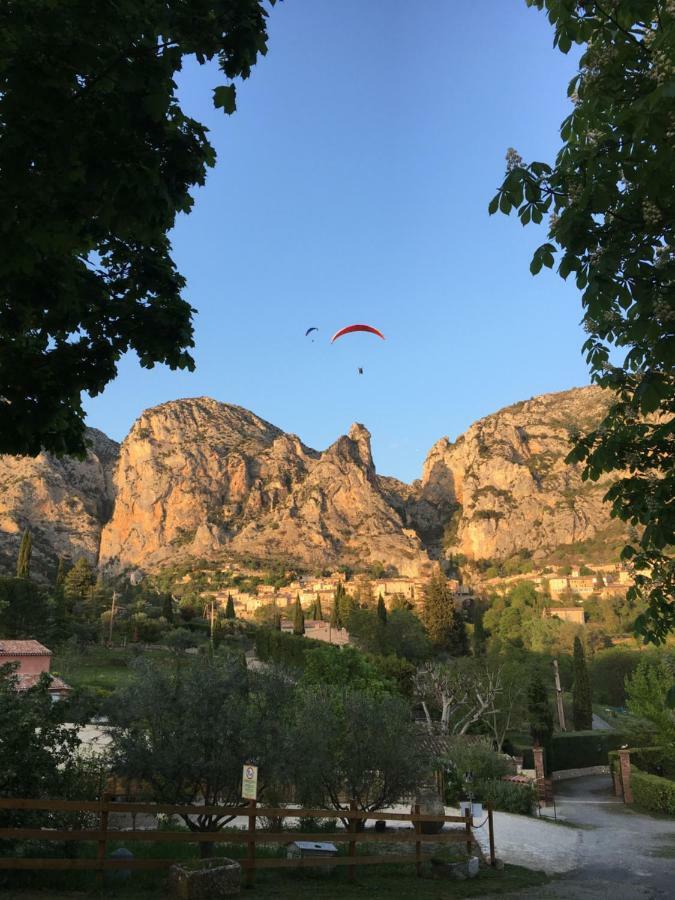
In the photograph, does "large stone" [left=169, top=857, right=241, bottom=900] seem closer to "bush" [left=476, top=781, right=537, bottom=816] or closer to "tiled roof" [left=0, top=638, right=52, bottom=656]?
"bush" [left=476, top=781, right=537, bottom=816]

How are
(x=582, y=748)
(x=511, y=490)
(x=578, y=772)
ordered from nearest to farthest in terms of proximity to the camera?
(x=578, y=772) → (x=582, y=748) → (x=511, y=490)

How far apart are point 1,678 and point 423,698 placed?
3657 centimetres

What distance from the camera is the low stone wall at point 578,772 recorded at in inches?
1711

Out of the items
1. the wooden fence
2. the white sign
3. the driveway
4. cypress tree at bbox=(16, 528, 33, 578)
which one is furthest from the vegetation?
cypress tree at bbox=(16, 528, 33, 578)

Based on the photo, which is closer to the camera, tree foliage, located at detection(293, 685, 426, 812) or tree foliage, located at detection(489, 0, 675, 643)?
tree foliage, located at detection(489, 0, 675, 643)

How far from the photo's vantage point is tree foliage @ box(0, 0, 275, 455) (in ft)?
12.7

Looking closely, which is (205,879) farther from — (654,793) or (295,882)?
(654,793)

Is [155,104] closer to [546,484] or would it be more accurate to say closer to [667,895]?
[667,895]

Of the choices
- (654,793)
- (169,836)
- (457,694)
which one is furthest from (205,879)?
(457,694)

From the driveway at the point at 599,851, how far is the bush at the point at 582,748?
45.2 ft

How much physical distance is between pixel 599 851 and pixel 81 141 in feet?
69.4

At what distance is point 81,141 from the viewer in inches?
159

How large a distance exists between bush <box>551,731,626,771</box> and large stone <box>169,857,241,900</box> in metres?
40.6

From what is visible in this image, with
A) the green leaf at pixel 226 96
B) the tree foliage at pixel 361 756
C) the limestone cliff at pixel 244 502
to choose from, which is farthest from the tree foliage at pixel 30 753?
the limestone cliff at pixel 244 502
